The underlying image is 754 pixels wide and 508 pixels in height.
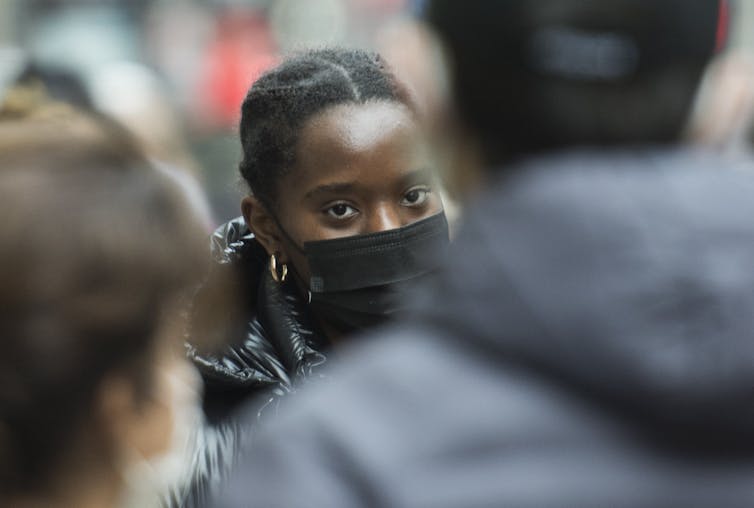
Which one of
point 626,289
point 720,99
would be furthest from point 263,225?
point 626,289

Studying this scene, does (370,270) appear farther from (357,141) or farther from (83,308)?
(83,308)

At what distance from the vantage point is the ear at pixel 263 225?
266 centimetres

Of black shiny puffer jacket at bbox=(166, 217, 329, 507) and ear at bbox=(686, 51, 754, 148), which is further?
black shiny puffer jacket at bbox=(166, 217, 329, 507)

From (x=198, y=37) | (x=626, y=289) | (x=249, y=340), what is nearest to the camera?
(x=626, y=289)

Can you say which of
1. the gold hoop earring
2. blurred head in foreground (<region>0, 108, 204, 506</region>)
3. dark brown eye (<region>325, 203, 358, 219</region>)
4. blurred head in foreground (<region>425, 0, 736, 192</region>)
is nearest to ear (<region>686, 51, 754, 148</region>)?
blurred head in foreground (<region>425, 0, 736, 192</region>)

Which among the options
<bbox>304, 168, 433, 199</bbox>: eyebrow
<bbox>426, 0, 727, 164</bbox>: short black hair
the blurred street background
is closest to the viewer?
<bbox>426, 0, 727, 164</bbox>: short black hair

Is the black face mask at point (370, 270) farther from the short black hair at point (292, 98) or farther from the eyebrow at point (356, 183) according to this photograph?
the short black hair at point (292, 98)

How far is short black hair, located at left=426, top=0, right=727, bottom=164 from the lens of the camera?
1.21 meters

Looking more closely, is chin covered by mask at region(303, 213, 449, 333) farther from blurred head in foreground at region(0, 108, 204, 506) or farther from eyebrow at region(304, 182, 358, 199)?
blurred head in foreground at region(0, 108, 204, 506)

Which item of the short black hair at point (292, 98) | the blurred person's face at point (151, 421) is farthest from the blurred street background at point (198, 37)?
the blurred person's face at point (151, 421)

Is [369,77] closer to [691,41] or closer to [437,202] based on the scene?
[437,202]

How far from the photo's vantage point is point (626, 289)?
1.12 m

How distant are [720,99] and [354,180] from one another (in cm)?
130

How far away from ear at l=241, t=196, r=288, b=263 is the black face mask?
0.09 m
